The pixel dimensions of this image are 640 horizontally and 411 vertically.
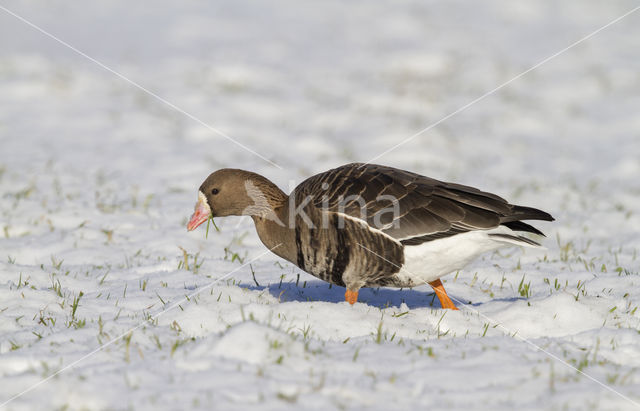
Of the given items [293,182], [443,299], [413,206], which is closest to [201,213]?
[413,206]

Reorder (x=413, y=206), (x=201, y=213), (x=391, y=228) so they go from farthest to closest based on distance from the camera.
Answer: (x=201, y=213) < (x=413, y=206) < (x=391, y=228)

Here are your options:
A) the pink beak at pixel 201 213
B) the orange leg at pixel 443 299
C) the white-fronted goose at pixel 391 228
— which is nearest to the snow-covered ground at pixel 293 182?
the orange leg at pixel 443 299

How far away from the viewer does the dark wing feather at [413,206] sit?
5461 millimetres

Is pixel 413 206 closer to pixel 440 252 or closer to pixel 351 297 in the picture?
pixel 440 252

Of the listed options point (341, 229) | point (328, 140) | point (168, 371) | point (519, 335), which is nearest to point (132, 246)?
point (341, 229)

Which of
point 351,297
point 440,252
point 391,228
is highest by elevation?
point 391,228

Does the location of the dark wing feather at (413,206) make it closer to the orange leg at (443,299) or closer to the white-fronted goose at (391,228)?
the white-fronted goose at (391,228)

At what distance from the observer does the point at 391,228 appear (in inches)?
215

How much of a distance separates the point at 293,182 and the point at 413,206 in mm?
5870

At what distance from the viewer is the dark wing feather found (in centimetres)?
546

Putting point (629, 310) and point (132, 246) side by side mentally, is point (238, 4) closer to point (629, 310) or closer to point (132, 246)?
point (132, 246)

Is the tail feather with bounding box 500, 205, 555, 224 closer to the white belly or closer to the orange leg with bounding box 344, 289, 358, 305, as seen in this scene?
the white belly

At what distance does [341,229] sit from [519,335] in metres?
1.67

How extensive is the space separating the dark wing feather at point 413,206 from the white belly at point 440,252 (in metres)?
0.06
